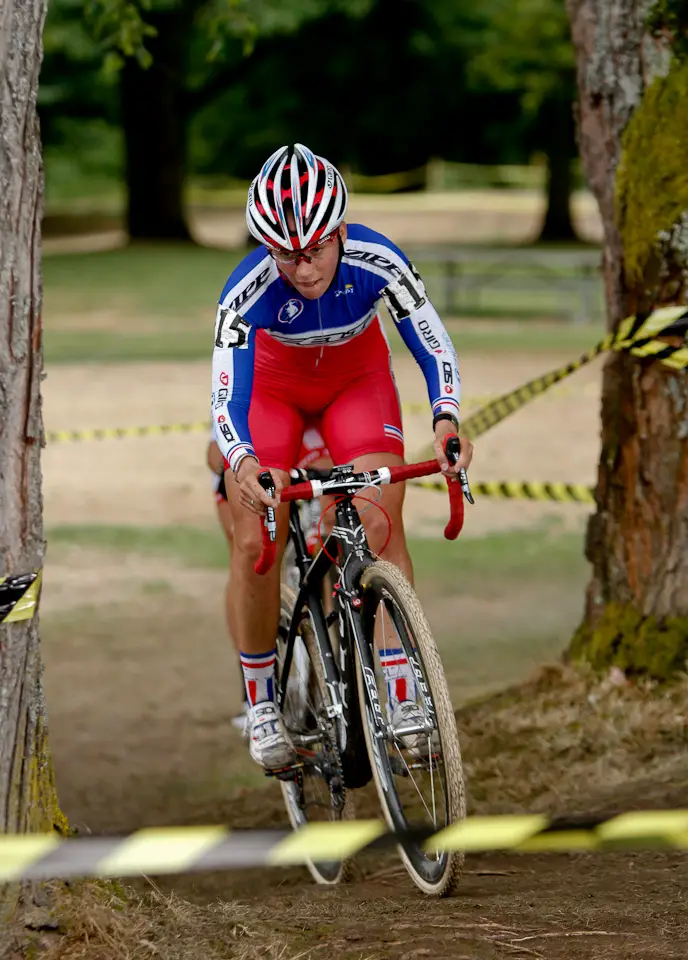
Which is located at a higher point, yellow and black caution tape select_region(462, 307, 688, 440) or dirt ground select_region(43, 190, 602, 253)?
yellow and black caution tape select_region(462, 307, 688, 440)

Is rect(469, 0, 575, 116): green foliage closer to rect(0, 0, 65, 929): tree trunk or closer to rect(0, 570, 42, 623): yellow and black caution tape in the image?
rect(0, 0, 65, 929): tree trunk

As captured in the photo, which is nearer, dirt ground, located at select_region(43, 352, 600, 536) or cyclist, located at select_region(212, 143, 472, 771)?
cyclist, located at select_region(212, 143, 472, 771)

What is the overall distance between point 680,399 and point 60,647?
3730 millimetres

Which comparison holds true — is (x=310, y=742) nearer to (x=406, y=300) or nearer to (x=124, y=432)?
(x=406, y=300)

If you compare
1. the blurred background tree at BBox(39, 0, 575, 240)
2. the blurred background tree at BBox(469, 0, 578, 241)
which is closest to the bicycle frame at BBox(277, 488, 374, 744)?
the blurred background tree at BBox(39, 0, 575, 240)

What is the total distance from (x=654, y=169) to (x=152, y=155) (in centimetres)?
3248

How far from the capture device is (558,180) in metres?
39.8

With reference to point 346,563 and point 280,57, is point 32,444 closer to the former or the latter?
point 346,563

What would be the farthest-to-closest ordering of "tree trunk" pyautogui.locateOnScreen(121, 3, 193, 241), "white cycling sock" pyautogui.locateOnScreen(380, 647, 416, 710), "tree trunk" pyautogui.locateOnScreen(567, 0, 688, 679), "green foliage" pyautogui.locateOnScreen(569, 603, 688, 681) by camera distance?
"tree trunk" pyautogui.locateOnScreen(121, 3, 193, 241)
"green foliage" pyautogui.locateOnScreen(569, 603, 688, 681)
"tree trunk" pyautogui.locateOnScreen(567, 0, 688, 679)
"white cycling sock" pyautogui.locateOnScreen(380, 647, 416, 710)

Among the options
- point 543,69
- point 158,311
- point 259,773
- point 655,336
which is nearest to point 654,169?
point 655,336

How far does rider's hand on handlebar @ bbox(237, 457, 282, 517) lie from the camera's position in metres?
4.23

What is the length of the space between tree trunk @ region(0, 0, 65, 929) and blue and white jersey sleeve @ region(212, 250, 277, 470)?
715mm

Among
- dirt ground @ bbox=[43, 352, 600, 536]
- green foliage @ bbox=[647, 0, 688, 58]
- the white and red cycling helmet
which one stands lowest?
dirt ground @ bbox=[43, 352, 600, 536]

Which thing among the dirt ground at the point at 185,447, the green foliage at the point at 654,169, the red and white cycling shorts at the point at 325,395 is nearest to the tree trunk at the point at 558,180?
the dirt ground at the point at 185,447
